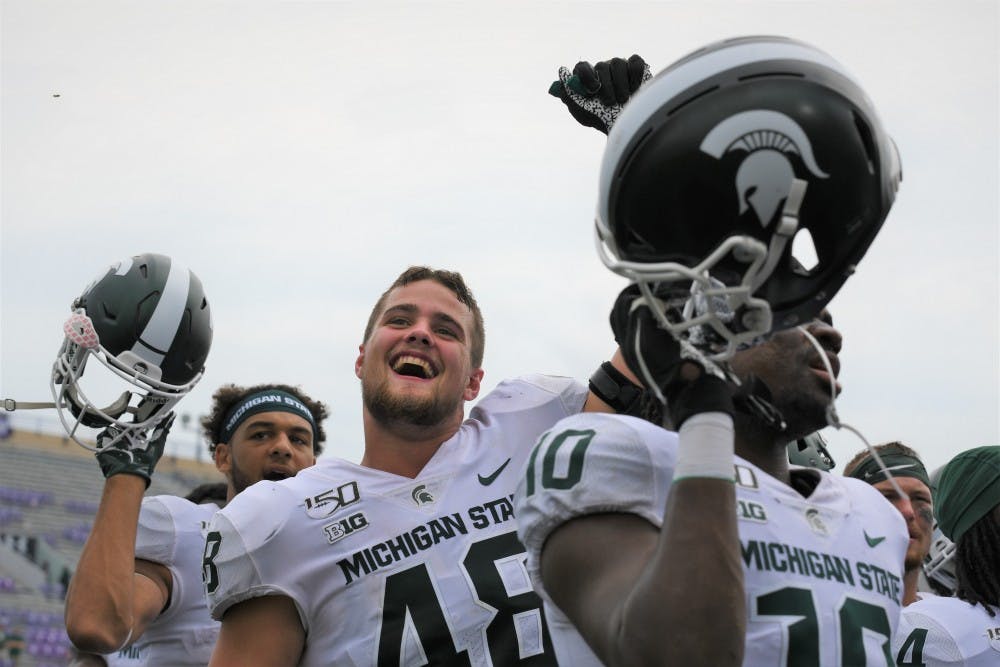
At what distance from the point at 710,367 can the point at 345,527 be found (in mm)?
1407

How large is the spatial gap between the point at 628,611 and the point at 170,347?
2463 millimetres

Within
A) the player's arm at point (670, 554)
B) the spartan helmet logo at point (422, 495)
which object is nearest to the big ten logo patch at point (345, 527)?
the spartan helmet logo at point (422, 495)

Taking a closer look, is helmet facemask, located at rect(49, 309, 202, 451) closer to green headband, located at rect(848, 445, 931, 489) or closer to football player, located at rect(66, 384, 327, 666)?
football player, located at rect(66, 384, 327, 666)

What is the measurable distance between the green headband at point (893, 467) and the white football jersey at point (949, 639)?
27.0 inches

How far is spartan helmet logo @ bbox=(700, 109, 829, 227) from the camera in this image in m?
2.06

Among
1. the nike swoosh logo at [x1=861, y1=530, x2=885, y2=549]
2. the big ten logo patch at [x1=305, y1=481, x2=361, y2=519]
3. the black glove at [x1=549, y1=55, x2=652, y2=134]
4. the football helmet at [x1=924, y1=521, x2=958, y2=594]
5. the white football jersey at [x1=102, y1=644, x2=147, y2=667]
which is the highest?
the black glove at [x1=549, y1=55, x2=652, y2=134]

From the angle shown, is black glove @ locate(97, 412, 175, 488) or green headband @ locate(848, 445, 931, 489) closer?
black glove @ locate(97, 412, 175, 488)

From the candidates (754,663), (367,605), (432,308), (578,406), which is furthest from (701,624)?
(432,308)

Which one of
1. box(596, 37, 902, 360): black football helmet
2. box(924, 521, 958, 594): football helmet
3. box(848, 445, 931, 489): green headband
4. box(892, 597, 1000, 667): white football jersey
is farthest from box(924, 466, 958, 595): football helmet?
box(596, 37, 902, 360): black football helmet

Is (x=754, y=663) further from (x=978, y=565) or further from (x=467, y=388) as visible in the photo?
(x=978, y=565)

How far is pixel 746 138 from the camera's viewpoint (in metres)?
2.09

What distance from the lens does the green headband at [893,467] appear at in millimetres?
4621

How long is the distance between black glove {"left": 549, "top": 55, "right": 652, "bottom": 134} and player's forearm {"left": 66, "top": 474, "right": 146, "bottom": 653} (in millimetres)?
2084

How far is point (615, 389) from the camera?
11.0ft
